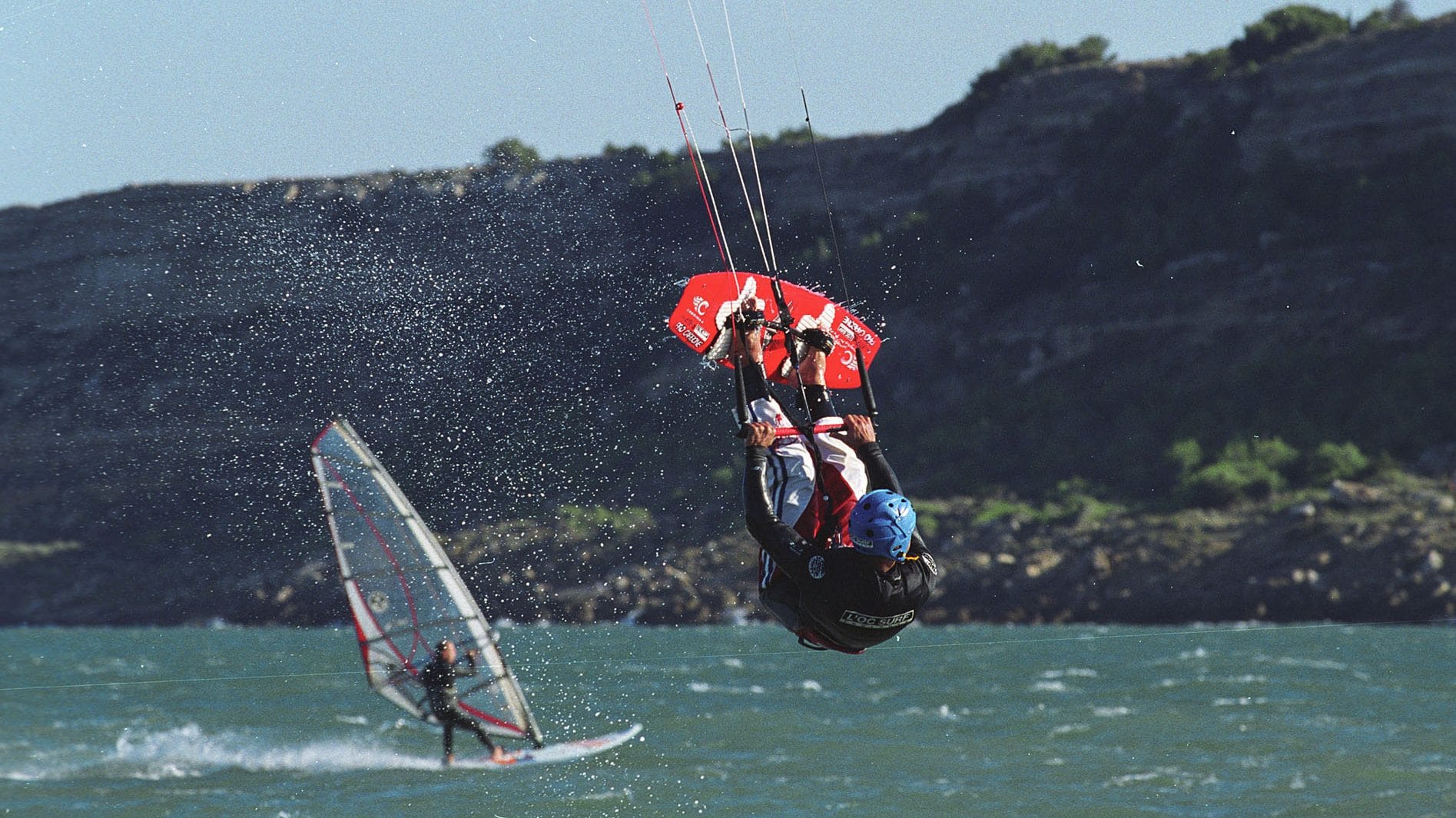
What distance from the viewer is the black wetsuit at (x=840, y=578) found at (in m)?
8.47

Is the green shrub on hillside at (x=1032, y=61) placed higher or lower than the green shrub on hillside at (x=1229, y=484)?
higher

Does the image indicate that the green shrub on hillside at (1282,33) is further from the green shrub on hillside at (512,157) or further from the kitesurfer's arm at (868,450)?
the kitesurfer's arm at (868,450)

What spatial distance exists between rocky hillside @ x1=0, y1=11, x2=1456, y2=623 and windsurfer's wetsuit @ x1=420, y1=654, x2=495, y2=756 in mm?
20489

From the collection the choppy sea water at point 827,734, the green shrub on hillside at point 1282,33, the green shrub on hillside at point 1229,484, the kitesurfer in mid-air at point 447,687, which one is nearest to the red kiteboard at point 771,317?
the choppy sea water at point 827,734

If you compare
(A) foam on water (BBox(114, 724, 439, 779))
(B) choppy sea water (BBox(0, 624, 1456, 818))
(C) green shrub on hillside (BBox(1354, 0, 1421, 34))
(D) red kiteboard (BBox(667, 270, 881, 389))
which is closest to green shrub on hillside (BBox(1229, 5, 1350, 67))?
(C) green shrub on hillside (BBox(1354, 0, 1421, 34))

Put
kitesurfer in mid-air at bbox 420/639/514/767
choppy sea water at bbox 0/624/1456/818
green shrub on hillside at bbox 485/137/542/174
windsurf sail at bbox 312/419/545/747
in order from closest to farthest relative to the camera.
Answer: choppy sea water at bbox 0/624/1456/818, windsurf sail at bbox 312/419/545/747, kitesurfer in mid-air at bbox 420/639/514/767, green shrub on hillside at bbox 485/137/542/174

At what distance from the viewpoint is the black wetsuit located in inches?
333

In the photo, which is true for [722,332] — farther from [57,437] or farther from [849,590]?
[57,437]

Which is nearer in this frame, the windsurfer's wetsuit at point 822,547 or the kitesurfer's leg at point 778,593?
the windsurfer's wetsuit at point 822,547

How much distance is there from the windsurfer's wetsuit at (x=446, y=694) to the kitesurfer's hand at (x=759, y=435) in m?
11.1

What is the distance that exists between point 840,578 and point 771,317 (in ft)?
7.77

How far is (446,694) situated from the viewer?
19.3 m

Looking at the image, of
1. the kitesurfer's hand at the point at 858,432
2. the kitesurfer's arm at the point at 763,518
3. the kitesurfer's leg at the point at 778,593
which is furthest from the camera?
the kitesurfer's hand at the point at 858,432

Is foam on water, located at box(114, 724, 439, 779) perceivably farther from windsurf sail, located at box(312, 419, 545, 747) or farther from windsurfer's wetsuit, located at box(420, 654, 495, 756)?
windsurf sail, located at box(312, 419, 545, 747)
